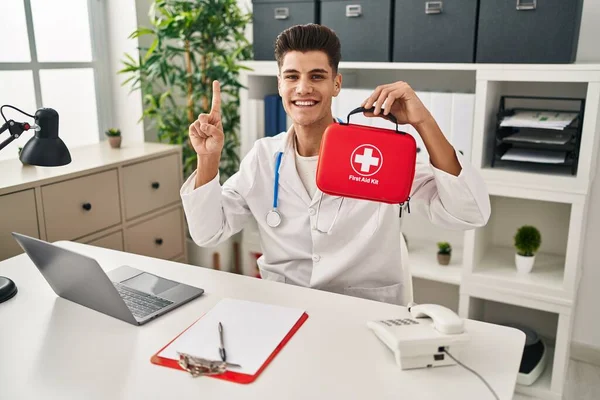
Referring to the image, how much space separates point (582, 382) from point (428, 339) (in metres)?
1.82

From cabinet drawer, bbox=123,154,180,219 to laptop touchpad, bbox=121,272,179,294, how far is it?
3.64 ft

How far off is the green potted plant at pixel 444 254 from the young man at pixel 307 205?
0.92 m

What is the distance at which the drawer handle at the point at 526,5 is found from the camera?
2.04m

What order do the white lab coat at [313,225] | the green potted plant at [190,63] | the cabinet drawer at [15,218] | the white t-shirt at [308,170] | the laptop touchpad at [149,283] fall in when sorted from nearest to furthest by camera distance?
the laptop touchpad at [149,283]
the white lab coat at [313,225]
the white t-shirt at [308,170]
the cabinet drawer at [15,218]
the green potted plant at [190,63]

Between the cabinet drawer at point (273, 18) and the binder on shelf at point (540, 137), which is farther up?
the cabinet drawer at point (273, 18)

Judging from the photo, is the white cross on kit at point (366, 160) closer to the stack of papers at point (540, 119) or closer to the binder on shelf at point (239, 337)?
the binder on shelf at point (239, 337)

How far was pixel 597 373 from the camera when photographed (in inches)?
100

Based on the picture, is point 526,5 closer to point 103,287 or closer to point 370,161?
point 370,161

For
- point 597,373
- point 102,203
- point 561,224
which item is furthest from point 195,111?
point 597,373

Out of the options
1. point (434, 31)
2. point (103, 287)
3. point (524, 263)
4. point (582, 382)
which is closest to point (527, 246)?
point (524, 263)

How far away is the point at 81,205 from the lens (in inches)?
90.9

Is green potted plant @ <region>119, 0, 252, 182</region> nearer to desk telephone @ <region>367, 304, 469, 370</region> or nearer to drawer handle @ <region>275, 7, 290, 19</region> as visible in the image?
drawer handle @ <region>275, 7, 290, 19</region>

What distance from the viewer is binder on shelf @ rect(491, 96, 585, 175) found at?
211 centimetres

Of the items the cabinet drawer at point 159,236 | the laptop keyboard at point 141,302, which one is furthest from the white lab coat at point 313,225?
the cabinet drawer at point 159,236
